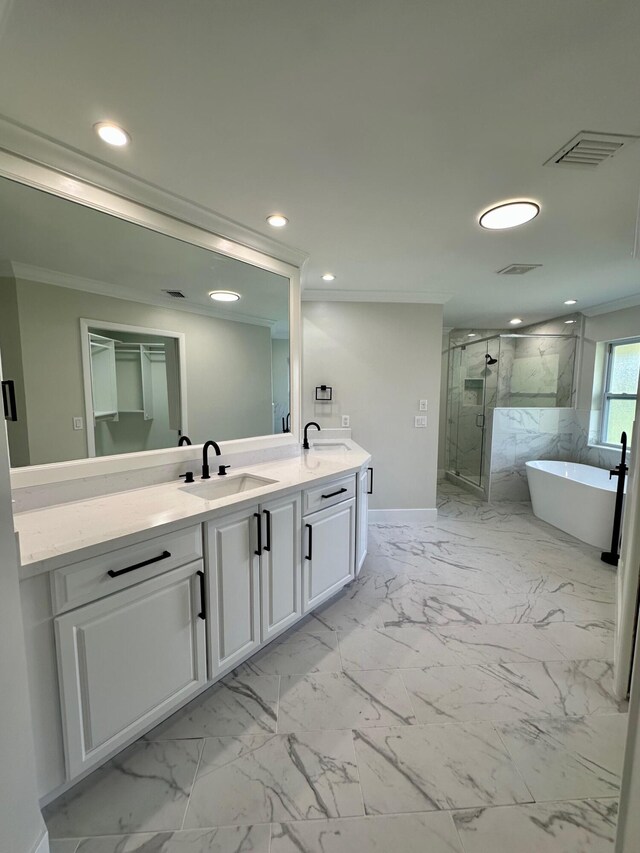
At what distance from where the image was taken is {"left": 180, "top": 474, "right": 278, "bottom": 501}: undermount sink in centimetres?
197

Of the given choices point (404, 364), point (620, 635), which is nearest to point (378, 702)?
point (620, 635)

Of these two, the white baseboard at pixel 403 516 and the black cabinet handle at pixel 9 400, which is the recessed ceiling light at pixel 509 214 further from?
the white baseboard at pixel 403 516

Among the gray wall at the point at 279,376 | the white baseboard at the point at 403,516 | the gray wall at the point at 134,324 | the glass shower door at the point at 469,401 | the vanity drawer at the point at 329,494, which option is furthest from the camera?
the glass shower door at the point at 469,401

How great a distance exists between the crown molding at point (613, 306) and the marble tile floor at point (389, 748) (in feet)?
11.0

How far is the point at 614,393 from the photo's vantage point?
4.20m

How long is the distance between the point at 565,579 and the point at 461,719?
1.78 meters

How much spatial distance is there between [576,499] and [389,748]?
312 centimetres

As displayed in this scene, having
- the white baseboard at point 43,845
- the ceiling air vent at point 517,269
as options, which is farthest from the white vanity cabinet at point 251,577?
the ceiling air vent at point 517,269

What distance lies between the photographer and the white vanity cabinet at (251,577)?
1559mm

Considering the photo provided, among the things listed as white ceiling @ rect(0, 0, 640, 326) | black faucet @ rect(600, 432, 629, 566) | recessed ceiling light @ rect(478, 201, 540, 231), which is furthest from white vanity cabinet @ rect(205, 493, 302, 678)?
black faucet @ rect(600, 432, 629, 566)

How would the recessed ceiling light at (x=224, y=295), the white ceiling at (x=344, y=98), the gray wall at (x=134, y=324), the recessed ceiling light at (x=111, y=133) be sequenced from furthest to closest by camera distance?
1. the recessed ceiling light at (x=224, y=295)
2. the gray wall at (x=134, y=324)
3. the recessed ceiling light at (x=111, y=133)
4. the white ceiling at (x=344, y=98)

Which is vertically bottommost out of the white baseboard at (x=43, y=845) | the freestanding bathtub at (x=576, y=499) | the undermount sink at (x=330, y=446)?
the white baseboard at (x=43, y=845)

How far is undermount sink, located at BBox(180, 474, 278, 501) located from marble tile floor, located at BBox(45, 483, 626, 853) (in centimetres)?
91

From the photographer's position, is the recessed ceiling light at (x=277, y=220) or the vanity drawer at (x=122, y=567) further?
the recessed ceiling light at (x=277, y=220)
